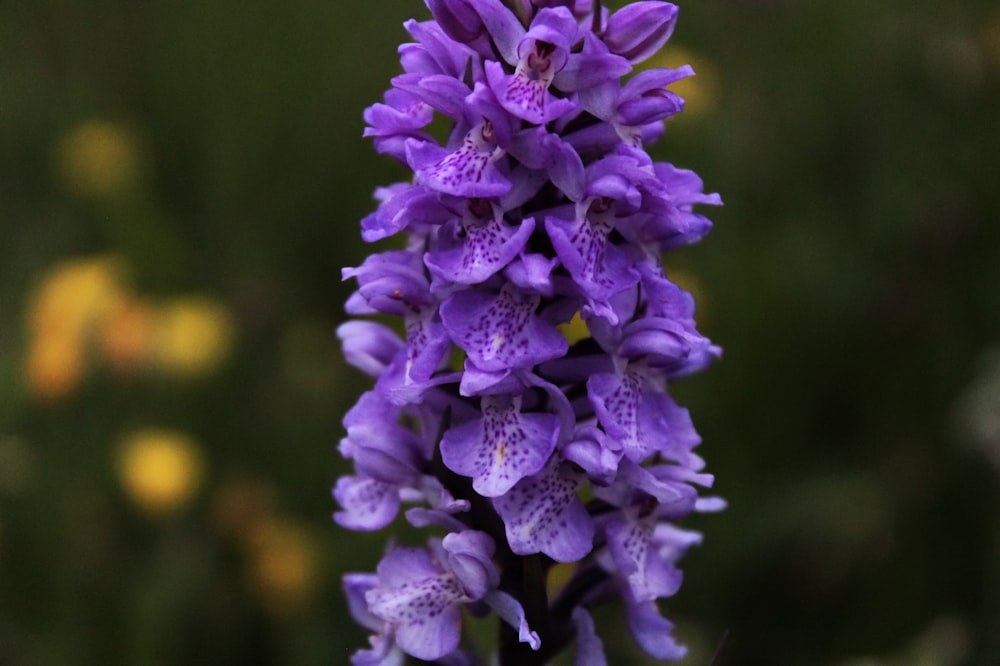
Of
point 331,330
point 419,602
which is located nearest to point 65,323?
point 331,330

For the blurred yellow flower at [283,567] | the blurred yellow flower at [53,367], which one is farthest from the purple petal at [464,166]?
the blurred yellow flower at [53,367]

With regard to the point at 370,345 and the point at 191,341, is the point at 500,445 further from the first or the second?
the point at 191,341

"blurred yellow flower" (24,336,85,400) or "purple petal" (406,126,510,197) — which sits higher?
"purple petal" (406,126,510,197)

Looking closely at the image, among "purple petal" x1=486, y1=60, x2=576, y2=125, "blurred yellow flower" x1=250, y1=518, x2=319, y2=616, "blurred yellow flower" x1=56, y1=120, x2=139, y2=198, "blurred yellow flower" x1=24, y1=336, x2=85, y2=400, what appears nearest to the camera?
"purple petal" x1=486, y1=60, x2=576, y2=125

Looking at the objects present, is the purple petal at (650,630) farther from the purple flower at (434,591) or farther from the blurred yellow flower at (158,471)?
the blurred yellow flower at (158,471)

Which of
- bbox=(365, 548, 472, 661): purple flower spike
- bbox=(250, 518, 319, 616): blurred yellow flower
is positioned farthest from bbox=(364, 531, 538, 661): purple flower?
bbox=(250, 518, 319, 616): blurred yellow flower

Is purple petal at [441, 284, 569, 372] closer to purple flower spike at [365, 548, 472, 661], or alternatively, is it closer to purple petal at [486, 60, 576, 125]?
purple petal at [486, 60, 576, 125]
